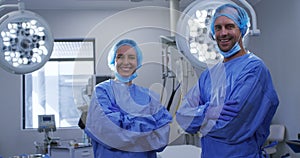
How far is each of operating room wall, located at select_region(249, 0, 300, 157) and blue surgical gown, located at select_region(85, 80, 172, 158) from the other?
260 cm

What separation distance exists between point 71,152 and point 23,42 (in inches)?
73.4

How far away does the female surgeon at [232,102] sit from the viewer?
136cm

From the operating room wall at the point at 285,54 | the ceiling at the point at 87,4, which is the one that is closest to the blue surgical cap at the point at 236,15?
the operating room wall at the point at 285,54

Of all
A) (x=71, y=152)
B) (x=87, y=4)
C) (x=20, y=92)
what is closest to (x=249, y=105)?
(x=71, y=152)

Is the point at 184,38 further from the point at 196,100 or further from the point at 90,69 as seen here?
the point at 90,69

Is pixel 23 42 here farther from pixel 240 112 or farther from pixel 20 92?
pixel 20 92

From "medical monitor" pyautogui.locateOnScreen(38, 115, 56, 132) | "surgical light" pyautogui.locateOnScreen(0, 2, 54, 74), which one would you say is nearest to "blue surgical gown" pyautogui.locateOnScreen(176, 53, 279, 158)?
"surgical light" pyautogui.locateOnScreen(0, 2, 54, 74)

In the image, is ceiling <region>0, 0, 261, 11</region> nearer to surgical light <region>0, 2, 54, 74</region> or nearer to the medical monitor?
the medical monitor

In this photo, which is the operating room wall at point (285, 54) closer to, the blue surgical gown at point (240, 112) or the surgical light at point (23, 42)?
the blue surgical gown at point (240, 112)

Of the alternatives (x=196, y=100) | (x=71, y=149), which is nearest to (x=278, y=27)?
(x=71, y=149)

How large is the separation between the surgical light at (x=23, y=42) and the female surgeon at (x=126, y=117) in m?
0.50

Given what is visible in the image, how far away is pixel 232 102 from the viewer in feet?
4.43

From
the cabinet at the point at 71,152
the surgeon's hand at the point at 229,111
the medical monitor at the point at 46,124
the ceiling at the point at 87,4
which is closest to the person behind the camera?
the surgeon's hand at the point at 229,111

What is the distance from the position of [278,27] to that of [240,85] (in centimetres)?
304
